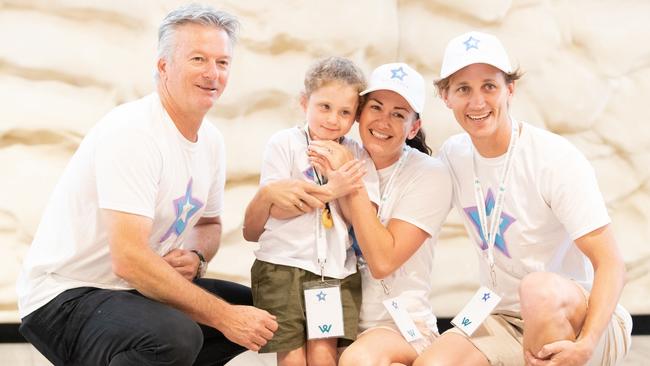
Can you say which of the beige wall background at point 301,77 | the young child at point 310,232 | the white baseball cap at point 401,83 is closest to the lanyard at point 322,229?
the young child at point 310,232

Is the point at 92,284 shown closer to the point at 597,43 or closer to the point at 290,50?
the point at 290,50

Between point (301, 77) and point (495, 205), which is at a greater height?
point (301, 77)

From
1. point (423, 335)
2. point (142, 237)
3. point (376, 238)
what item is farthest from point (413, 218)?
point (142, 237)

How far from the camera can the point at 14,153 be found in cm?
417

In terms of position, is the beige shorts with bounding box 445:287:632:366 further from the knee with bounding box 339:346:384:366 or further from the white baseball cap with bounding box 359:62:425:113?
the white baseball cap with bounding box 359:62:425:113

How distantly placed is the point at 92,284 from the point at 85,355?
0.74 feet

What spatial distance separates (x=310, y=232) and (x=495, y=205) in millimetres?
582

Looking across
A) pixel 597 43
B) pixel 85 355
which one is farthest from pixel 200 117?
pixel 597 43

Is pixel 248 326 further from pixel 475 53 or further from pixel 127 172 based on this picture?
pixel 475 53

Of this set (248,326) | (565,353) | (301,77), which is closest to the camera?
(565,353)

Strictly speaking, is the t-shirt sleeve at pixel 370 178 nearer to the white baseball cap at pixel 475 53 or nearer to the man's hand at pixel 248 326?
the white baseball cap at pixel 475 53

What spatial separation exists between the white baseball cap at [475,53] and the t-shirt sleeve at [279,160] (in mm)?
559

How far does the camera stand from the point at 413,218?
2664 mm

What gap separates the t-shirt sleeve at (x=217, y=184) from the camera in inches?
110
